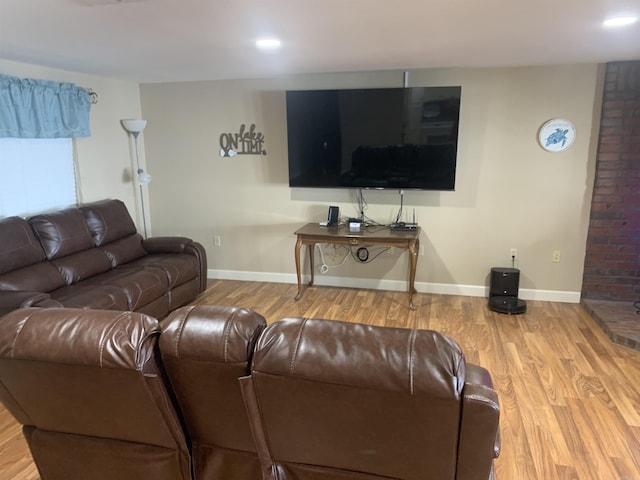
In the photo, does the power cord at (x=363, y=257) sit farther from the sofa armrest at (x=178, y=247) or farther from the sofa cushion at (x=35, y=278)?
the sofa cushion at (x=35, y=278)

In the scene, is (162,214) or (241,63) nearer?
(241,63)

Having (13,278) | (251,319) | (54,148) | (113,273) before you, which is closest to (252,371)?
(251,319)

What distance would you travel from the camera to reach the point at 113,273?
3.87 metres

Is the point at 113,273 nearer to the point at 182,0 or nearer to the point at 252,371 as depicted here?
the point at 182,0

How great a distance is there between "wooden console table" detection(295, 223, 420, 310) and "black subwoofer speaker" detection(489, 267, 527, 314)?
74cm

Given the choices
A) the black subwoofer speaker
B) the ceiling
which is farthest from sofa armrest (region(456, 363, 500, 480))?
the black subwoofer speaker

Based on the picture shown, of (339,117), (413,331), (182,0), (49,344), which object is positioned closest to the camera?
(413,331)

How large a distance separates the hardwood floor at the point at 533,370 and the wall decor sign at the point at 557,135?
58.6 inches

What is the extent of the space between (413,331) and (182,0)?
1.80 metres

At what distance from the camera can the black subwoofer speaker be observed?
4176 mm

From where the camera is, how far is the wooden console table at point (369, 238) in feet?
13.5

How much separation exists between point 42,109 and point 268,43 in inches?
85.3

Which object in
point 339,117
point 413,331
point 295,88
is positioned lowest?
point 413,331

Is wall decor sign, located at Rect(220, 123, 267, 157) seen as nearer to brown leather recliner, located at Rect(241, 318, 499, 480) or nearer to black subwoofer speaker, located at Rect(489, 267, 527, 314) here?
black subwoofer speaker, located at Rect(489, 267, 527, 314)
